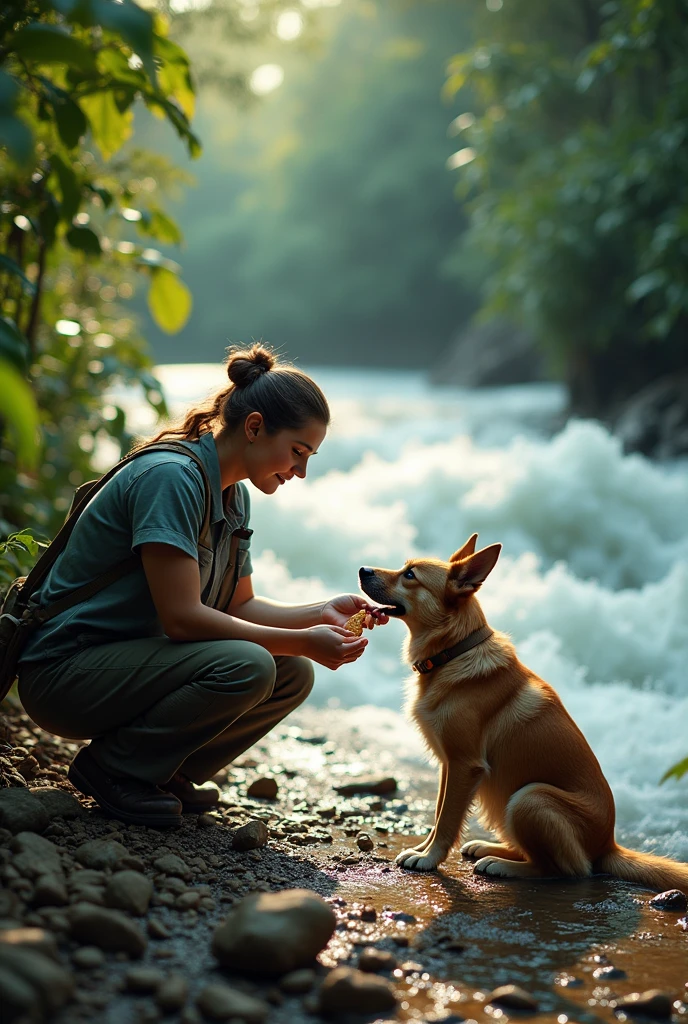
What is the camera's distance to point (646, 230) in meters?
12.3

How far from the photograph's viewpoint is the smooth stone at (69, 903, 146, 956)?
1.99 metres

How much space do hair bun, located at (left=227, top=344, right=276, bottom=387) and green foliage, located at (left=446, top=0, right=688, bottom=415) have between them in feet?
27.0

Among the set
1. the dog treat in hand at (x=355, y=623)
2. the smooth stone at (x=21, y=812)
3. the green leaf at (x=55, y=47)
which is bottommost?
the smooth stone at (x=21, y=812)

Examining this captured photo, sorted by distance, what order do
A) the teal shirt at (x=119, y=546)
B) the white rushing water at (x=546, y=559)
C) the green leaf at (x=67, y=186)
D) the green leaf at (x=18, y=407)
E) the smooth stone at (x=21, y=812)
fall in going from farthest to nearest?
1. the white rushing water at (x=546, y=559)
2. the green leaf at (x=67, y=186)
3. the teal shirt at (x=119, y=546)
4. the smooth stone at (x=21, y=812)
5. the green leaf at (x=18, y=407)

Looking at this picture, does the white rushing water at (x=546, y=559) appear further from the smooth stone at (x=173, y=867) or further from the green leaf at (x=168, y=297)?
the smooth stone at (x=173, y=867)

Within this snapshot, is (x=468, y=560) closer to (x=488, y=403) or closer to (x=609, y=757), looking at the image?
(x=609, y=757)

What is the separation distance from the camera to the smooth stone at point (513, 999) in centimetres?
202

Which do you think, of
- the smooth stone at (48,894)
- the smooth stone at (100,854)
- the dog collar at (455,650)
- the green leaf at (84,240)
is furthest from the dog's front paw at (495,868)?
the green leaf at (84,240)

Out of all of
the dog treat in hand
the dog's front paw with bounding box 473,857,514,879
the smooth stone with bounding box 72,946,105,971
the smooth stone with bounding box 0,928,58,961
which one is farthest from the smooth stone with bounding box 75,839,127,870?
the dog's front paw with bounding box 473,857,514,879

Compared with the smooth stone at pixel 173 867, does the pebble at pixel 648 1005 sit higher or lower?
lower

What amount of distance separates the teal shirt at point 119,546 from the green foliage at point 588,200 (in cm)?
861

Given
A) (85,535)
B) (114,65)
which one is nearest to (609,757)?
(85,535)

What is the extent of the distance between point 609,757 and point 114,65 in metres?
3.59

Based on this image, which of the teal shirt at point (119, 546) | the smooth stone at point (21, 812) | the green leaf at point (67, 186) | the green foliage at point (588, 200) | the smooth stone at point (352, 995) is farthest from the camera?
the green foliage at point (588, 200)
